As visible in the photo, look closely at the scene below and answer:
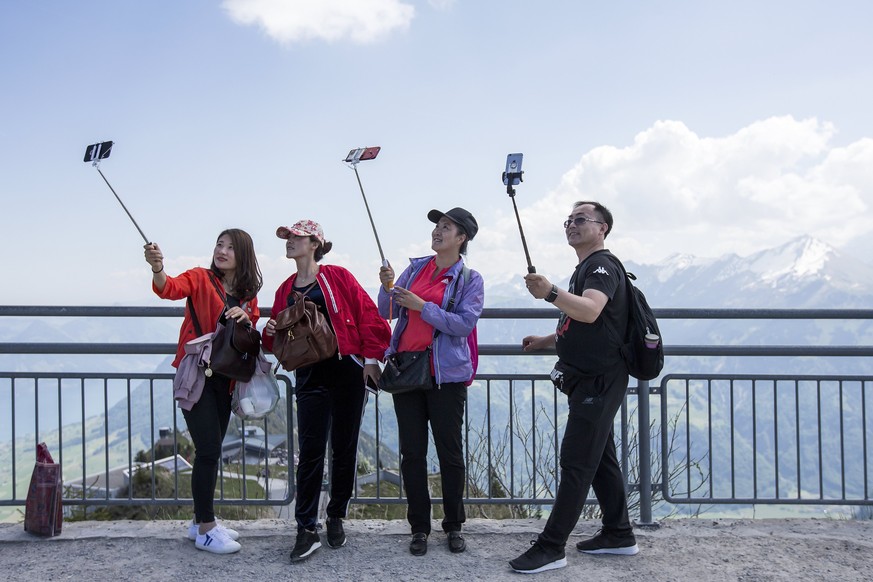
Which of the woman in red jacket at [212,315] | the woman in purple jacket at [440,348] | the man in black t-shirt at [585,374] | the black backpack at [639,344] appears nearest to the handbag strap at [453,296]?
the woman in purple jacket at [440,348]

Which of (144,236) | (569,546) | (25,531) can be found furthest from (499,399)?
(25,531)

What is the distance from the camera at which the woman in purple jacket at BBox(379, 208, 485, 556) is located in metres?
4.11

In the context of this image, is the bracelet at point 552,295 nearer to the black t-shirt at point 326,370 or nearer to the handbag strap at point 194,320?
the black t-shirt at point 326,370

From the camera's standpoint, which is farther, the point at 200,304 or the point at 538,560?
the point at 200,304

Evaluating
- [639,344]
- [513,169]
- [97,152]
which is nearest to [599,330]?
[639,344]

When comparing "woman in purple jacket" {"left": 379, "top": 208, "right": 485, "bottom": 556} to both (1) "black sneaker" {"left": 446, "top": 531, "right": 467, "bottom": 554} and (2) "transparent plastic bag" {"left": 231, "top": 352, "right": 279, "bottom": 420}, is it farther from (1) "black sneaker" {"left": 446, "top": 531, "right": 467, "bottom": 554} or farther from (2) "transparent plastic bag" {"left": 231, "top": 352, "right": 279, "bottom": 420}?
(2) "transparent plastic bag" {"left": 231, "top": 352, "right": 279, "bottom": 420}

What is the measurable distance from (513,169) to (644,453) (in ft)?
6.98

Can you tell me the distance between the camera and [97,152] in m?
4.41

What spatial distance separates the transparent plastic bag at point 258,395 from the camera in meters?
4.32

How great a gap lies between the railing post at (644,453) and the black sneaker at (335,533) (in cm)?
197

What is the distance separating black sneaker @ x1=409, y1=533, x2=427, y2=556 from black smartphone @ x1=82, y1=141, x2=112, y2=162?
115 inches

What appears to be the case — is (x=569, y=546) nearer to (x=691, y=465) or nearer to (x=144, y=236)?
(x=691, y=465)

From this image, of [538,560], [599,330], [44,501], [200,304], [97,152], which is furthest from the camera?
[44,501]

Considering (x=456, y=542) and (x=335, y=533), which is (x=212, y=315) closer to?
(x=335, y=533)
